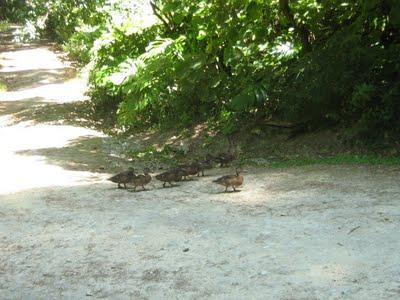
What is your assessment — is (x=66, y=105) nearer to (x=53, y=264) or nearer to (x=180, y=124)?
(x=180, y=124)

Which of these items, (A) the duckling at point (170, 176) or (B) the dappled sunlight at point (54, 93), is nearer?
(A) the duckling at point (170, 176)

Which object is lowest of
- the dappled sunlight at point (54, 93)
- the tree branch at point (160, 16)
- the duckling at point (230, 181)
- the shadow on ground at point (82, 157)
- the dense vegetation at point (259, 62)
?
the dappled sunlight at point (54, 93)

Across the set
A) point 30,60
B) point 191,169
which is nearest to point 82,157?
point 191,169

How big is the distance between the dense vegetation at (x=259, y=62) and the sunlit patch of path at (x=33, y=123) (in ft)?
7.56

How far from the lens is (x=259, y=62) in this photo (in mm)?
11484

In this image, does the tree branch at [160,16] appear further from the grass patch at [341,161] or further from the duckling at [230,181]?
the duckling at [230,181]

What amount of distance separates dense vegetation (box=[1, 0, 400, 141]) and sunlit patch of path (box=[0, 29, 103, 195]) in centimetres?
231

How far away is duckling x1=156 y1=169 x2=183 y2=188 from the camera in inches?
325

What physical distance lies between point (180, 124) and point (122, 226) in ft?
26.0

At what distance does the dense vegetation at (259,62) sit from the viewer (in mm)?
9312

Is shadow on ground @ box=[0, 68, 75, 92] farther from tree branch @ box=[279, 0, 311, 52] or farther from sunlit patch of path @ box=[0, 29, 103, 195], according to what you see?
tree branch @ box=[279, 0, 311, 52]

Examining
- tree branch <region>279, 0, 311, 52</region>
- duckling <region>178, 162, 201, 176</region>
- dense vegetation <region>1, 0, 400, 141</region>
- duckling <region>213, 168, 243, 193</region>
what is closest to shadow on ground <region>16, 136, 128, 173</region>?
dense vegetation <region>1, 0, 400, 141</region>

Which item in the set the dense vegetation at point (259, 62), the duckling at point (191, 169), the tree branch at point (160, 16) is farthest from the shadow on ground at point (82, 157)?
the tree branch at point (160, 16)

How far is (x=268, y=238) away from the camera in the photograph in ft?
17.6
